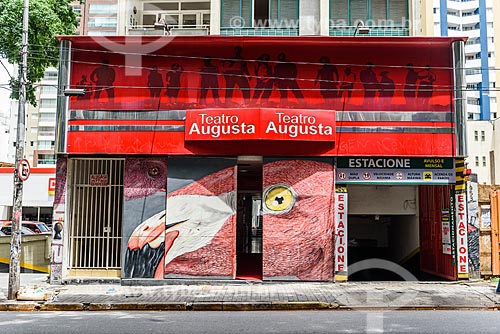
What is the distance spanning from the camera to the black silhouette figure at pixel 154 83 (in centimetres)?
1427

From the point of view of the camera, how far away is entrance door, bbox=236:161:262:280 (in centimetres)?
1592

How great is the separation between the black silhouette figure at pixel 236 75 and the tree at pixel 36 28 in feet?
23.9

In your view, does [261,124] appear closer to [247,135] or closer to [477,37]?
[247,135]

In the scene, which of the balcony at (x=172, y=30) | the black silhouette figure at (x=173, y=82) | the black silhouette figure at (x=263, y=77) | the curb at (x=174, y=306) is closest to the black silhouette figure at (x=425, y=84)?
the black silhouette figure at (x=263, y=77)

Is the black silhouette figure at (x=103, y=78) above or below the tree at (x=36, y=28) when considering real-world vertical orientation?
below

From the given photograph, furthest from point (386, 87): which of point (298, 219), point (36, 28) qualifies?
point (36, 28)

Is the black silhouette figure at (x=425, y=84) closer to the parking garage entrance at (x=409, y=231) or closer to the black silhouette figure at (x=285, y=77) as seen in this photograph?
the parking garage entrance at (x=409, y=231)

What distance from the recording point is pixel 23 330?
8641mm

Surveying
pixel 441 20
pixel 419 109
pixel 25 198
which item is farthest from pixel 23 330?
pixel 441 20

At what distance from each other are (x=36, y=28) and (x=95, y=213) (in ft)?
28.7

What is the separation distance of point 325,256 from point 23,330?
767 cm

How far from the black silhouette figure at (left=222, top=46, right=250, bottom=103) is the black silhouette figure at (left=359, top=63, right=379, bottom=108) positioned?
10.0ft

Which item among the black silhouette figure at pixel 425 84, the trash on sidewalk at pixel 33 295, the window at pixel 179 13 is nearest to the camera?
the trash on sidewalk at pixel 33 295

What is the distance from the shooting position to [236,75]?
1432cm
